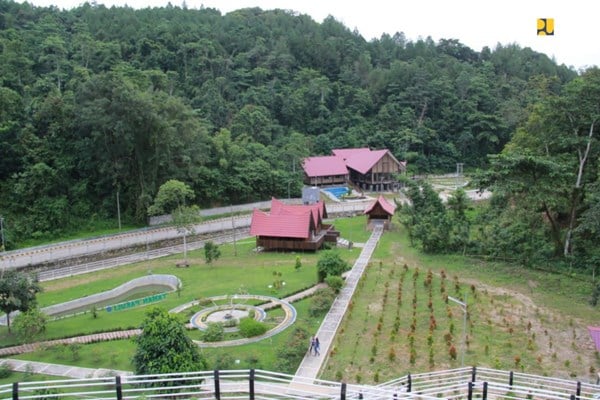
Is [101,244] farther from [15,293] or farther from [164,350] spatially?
[164,350]

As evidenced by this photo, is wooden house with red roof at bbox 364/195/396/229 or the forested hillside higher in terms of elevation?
the forested hillside

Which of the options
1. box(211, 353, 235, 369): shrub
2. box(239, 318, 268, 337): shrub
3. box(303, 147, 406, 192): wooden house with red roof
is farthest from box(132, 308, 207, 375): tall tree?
box(303, 147, 406, 192): wooden house with red roof

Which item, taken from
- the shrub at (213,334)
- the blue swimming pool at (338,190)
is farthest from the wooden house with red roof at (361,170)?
the shrub at (213,334)

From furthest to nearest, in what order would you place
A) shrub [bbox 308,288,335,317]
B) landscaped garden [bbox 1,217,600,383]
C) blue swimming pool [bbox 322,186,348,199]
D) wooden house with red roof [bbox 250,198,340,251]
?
blue swimming pool [bbox 322,186,348,199], wooden house with red roof [bbox 250,198,340,251], shrub [bbox 308,288,335,317], landscaped garden [bbox 1,217,600,383]

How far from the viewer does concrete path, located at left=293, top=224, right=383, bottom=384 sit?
64.6 feet

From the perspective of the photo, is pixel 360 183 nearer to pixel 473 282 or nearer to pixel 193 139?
pixel 193 139

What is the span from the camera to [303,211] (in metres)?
39.7

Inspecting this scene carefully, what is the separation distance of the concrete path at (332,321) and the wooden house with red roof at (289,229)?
416cm

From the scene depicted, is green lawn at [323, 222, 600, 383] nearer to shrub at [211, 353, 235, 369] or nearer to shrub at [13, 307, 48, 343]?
shrub at [211, 353, 235, 369]

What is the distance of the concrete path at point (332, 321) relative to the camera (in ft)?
64.6

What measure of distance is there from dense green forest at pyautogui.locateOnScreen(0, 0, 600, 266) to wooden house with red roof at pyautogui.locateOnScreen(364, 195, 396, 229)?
8.25m

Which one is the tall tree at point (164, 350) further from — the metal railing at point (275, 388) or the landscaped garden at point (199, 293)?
the landscaped garden at point (199, 293)

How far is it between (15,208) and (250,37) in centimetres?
5670

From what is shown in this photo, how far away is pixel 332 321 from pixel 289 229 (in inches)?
586
